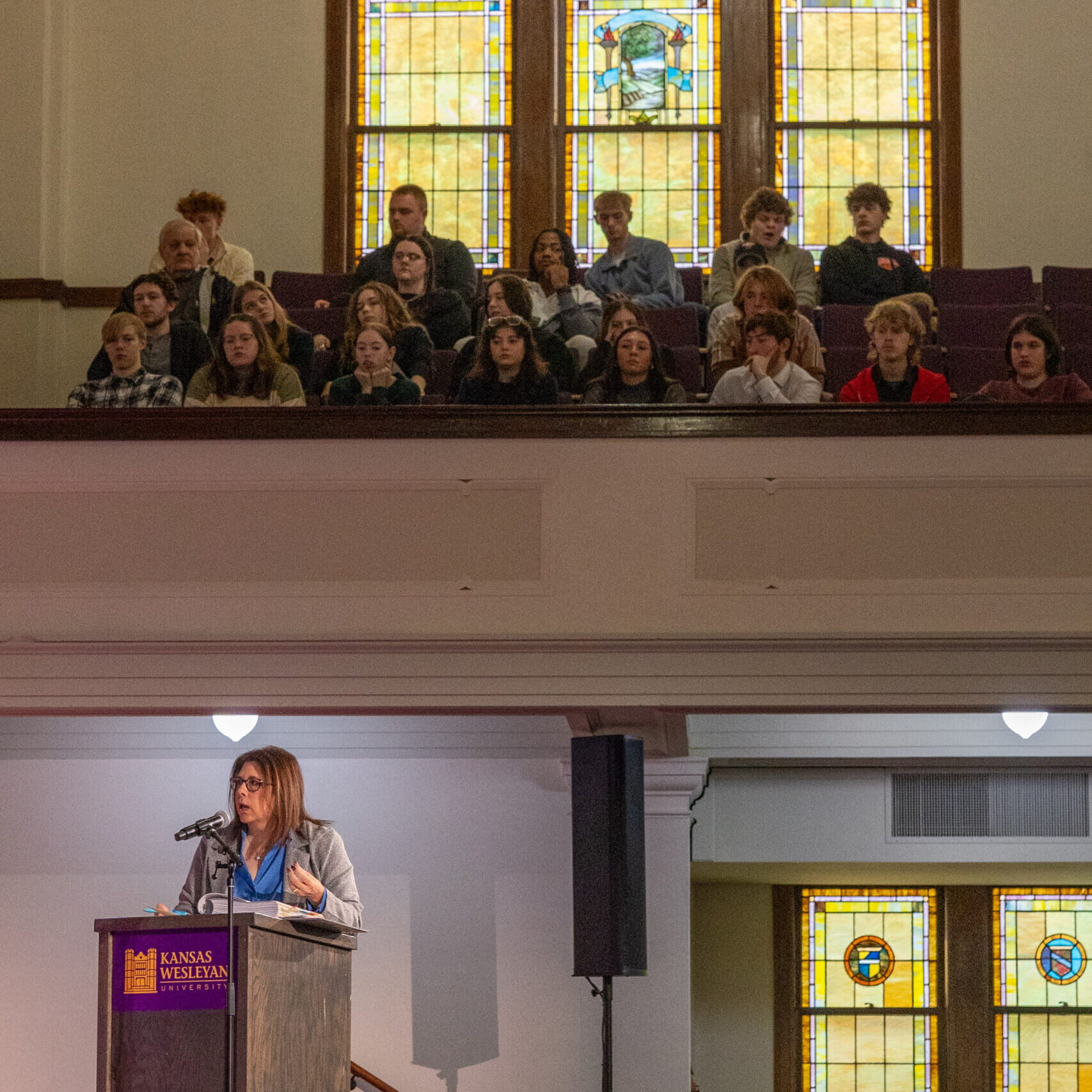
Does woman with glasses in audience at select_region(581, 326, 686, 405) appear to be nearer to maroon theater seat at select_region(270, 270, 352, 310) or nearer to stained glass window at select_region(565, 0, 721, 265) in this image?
maroon theater seat at select_region(270, 270, 352, 310)

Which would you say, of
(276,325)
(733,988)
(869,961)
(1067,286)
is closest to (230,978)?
(276,325)

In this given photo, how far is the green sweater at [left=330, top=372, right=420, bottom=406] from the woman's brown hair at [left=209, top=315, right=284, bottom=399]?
0.22m

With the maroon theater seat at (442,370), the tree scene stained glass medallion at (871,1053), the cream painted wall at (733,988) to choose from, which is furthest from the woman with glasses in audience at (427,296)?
the tree scene stained glass medallion at (871,1053)

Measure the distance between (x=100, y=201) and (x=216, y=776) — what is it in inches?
131

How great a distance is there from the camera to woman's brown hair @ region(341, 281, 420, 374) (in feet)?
20.1

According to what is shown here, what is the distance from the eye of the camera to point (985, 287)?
7.80 meters

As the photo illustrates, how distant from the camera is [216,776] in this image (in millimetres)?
7094

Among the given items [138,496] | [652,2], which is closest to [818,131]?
[652,2]

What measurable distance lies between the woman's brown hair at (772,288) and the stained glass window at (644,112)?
10.3ft

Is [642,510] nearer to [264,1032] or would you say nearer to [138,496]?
[138,496]

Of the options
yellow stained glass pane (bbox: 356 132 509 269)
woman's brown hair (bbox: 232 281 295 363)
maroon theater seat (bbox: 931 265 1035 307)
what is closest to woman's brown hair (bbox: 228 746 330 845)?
woman's brown hair (bbox: 232 281 295 363)

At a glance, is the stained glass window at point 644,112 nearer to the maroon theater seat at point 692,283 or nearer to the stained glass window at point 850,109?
the stained glass window at point 850,109

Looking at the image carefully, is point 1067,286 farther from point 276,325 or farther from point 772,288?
point 276,325

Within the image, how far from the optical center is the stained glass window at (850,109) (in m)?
9.15
